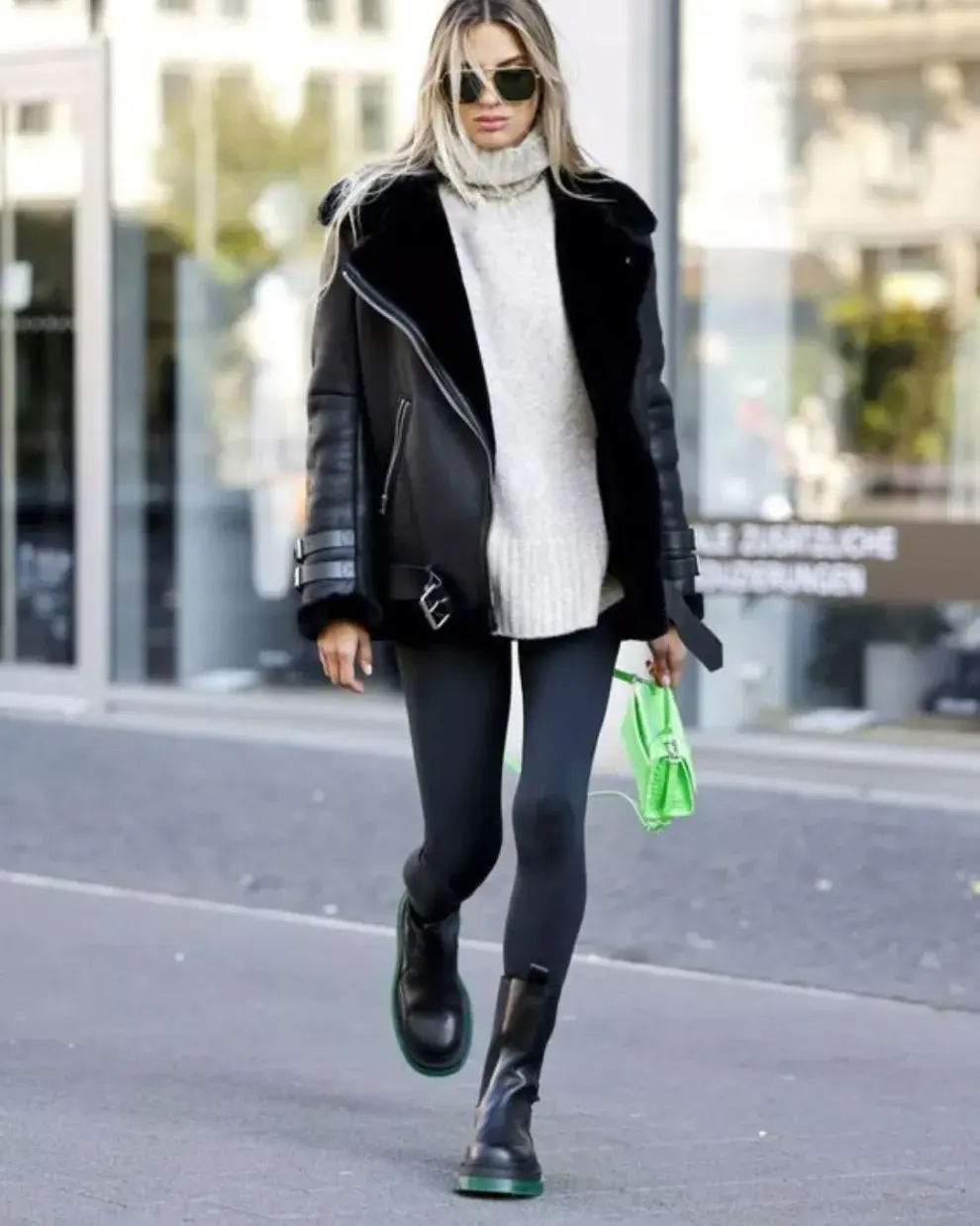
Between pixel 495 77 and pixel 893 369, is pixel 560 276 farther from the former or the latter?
pixel 893 369

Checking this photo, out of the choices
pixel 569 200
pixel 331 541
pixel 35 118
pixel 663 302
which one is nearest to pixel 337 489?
pixel 331 541

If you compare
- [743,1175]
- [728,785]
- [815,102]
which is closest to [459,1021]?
[743,1175]

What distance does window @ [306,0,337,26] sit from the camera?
10062 millimetres

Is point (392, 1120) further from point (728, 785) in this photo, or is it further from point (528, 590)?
point (728, 785)

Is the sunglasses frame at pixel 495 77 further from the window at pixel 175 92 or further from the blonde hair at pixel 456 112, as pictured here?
the window at pixel 175 92

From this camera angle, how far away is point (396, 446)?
163 inches

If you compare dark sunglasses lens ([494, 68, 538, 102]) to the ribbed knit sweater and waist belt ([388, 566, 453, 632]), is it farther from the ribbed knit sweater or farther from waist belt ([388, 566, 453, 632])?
waist belt ([388, 566, 453, 632])

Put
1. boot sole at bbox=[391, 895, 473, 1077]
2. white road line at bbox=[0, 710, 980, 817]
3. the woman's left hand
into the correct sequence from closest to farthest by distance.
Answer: the woman's left hand
boot sole at bbox=[391, 895, 473, 1077]
white road line at bbox=[0, 710, 980, 817]

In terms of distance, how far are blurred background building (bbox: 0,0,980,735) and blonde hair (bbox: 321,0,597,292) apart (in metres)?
4.33

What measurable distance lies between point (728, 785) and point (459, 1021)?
173 inches

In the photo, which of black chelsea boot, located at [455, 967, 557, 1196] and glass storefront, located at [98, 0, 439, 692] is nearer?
black chelsea boot, located at [455, 967, 557, 1196]

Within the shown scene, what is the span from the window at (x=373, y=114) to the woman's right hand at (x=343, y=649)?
19.7ft

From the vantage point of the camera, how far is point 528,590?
407 cm

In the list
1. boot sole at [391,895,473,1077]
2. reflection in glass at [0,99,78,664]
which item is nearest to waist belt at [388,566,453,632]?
boot sole at [391,895,473,1077]
